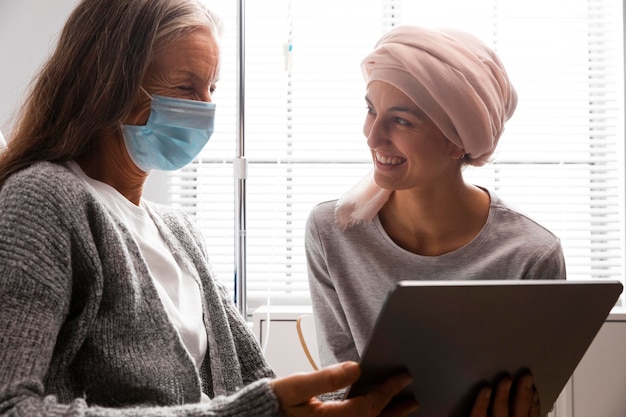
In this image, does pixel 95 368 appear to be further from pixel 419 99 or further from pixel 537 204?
pixel 537 204

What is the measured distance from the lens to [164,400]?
1.08 metres

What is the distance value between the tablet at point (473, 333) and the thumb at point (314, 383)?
0.03 metres

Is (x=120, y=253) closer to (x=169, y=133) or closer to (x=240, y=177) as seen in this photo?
(x=169, y=133)

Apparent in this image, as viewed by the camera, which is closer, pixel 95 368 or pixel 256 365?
pixel 95 368

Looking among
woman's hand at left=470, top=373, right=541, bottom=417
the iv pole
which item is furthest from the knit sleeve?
the iv pole

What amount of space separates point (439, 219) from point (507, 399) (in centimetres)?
57

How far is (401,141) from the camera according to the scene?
1.56 m

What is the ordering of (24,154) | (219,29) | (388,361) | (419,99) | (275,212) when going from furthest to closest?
(275,212) < (419,99) < (219,29) < (24,154) < (388,361)

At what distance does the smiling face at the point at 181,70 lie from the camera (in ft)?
4.05

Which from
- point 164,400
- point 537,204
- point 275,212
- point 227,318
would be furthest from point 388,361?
point 537,204

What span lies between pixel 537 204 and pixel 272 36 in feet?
4.40

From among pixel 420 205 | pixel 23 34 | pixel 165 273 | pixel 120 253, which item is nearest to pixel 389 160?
pixel 420 205

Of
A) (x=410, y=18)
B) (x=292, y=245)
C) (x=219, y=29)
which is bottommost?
(x=292, y=245)

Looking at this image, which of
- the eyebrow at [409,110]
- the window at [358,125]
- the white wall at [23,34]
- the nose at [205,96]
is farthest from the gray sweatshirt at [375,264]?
the white wall at [23,34]
